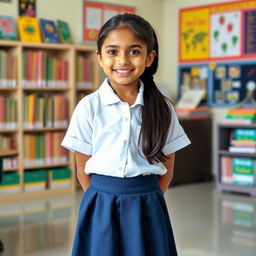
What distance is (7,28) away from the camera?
189 inches

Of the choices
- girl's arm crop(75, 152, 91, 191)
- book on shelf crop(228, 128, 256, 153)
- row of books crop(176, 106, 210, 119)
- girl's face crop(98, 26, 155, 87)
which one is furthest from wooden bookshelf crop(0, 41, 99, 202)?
girl's face crop(98, 26, 155, 87)

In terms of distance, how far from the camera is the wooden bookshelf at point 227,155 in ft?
16.4

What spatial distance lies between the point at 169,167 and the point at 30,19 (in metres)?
3.67

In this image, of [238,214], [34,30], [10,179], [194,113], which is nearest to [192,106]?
[194,113]

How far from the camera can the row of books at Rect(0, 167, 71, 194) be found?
4.69 metres

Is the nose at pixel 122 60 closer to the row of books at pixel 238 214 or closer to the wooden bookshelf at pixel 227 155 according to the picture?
the row of books at pixel 238 214

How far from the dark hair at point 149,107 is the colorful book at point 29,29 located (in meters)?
3.50

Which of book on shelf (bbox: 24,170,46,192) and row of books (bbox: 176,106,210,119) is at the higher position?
row of books (bbox: 176,106,210,119)

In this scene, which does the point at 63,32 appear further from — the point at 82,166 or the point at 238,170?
the point at 82,166

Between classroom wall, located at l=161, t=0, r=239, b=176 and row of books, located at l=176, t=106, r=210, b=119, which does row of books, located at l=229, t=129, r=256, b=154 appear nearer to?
row of books, located at l=176, t=106, r=210, b=119

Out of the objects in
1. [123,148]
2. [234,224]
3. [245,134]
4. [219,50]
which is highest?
[219,50]

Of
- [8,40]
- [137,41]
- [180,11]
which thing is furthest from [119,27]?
[180,11]

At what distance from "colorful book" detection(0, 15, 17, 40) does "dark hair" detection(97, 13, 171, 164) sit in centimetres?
347

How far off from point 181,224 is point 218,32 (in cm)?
277
